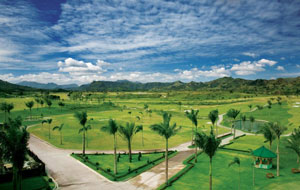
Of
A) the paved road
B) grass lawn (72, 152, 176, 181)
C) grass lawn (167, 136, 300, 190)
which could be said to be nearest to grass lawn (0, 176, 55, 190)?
the paved road

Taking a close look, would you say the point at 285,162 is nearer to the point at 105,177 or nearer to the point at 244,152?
the point at 244,152

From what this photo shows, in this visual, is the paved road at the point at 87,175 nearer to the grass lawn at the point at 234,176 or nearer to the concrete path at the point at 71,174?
the concrete path at the point at 71,174

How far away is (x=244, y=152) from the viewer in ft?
148

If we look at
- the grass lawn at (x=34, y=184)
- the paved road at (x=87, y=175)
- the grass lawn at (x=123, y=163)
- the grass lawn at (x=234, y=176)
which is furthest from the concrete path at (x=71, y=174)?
the grass lawn at (x=234, y=176)

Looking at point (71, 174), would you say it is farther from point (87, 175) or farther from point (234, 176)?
point (234, 176)

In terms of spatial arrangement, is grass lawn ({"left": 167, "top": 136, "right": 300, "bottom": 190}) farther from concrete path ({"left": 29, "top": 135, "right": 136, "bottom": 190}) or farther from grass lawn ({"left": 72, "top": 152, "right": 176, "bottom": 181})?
concrete path ({"left": 29, "top": 135, "right": 136, "bottom": 190})

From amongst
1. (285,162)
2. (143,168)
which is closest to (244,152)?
(285,162)

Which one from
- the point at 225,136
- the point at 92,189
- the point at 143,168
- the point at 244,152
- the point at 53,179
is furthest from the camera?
the point at 225,136

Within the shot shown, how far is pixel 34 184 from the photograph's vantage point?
99.0 ft

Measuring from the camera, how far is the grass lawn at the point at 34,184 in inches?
1139

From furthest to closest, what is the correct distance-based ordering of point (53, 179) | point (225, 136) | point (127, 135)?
point (225, 136) → point (127, 135) → point (53, 179)

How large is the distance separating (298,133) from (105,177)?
33.6 meters

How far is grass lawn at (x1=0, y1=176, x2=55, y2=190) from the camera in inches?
1139

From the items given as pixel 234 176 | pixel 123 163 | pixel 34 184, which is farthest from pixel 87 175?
pixel 234 176
